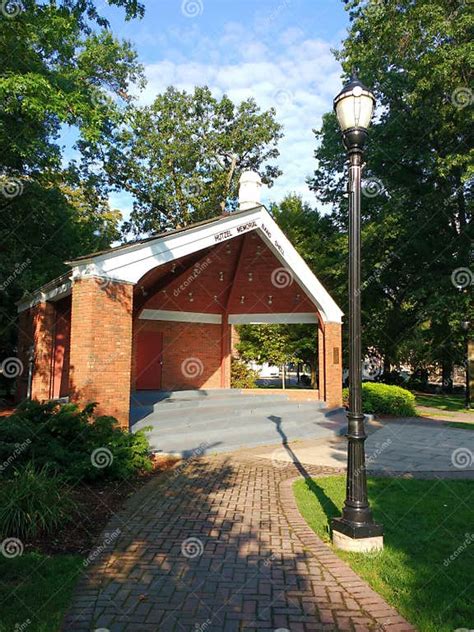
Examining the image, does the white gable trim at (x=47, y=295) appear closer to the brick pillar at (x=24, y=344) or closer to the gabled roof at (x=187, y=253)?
the gabled roof at (x=187, y=253)

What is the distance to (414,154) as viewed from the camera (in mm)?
21203

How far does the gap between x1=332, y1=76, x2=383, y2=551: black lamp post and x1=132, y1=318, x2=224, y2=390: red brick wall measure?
1166 centimetres

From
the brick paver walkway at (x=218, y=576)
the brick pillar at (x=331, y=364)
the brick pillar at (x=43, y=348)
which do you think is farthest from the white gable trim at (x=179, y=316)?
the brick paver walkway at (x=218, y=576)

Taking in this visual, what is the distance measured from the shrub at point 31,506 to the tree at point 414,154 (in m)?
16.4

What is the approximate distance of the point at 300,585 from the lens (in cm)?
384

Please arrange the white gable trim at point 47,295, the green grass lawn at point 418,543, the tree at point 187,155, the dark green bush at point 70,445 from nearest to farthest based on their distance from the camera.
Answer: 1. the green grass lawn at point 418,543
2. the dark green bush at point 70,445
3. the white gable trim at point 47,295
4. the tree at point 187,155

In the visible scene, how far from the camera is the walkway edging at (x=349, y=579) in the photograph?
3291mm

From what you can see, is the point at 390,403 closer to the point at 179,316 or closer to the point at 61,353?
the point at 179,316

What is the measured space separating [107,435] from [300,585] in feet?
15.2

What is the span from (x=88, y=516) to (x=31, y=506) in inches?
32.5

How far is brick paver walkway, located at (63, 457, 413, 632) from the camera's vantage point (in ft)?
10.8

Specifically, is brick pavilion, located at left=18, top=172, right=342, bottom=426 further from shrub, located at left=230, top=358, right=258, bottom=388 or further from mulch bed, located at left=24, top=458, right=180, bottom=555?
mulch bed, located at left=24, top=458, right=180, bottom=555

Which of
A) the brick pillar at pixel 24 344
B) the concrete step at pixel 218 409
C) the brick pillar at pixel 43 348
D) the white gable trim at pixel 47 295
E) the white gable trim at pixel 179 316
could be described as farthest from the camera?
the white gable trim at pixel 179 316

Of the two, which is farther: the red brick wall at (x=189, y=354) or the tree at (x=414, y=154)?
the tree at (x=414, y=154)
